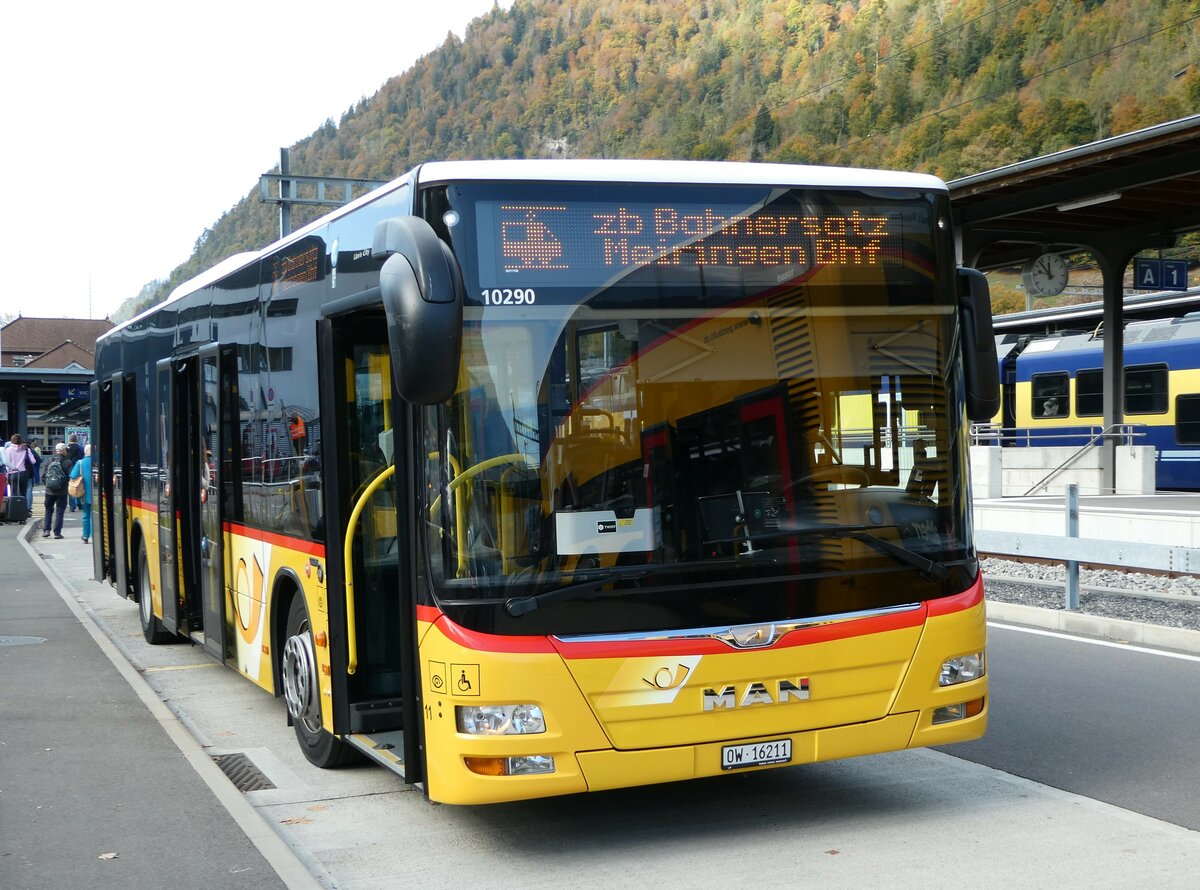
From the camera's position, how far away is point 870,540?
6078 millimetres

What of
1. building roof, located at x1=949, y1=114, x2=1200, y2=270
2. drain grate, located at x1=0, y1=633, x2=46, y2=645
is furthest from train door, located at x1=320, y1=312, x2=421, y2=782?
building roof, located at x1=949, y1=114, x2=1200, y2=270

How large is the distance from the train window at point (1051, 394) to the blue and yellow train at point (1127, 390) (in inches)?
0.9

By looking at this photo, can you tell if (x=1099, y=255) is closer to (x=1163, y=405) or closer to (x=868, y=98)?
(x=1163, y=405)

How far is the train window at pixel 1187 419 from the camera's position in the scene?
101ft

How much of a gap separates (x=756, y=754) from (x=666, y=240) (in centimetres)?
216

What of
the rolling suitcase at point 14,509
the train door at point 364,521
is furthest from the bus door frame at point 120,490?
the rolling suitcase at point 14,509

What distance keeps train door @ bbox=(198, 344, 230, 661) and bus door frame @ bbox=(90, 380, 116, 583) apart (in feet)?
15.7

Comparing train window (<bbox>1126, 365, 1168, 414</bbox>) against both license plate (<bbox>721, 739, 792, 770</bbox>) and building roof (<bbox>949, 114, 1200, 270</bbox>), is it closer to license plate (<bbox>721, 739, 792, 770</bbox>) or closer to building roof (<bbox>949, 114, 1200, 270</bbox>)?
building roof (<bbox>949, 114, 1200, 270</bbox>)

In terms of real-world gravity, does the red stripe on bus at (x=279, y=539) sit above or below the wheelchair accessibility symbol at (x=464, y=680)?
above

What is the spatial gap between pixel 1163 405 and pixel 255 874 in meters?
29.5

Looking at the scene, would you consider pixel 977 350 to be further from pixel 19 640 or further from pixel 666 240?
pixel 19 640

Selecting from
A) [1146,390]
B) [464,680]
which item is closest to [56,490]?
[1146,390]

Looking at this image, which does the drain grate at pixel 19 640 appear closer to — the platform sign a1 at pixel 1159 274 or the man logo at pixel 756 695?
the man logo at pixel 756 695

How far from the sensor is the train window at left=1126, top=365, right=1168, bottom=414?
3166 cm
